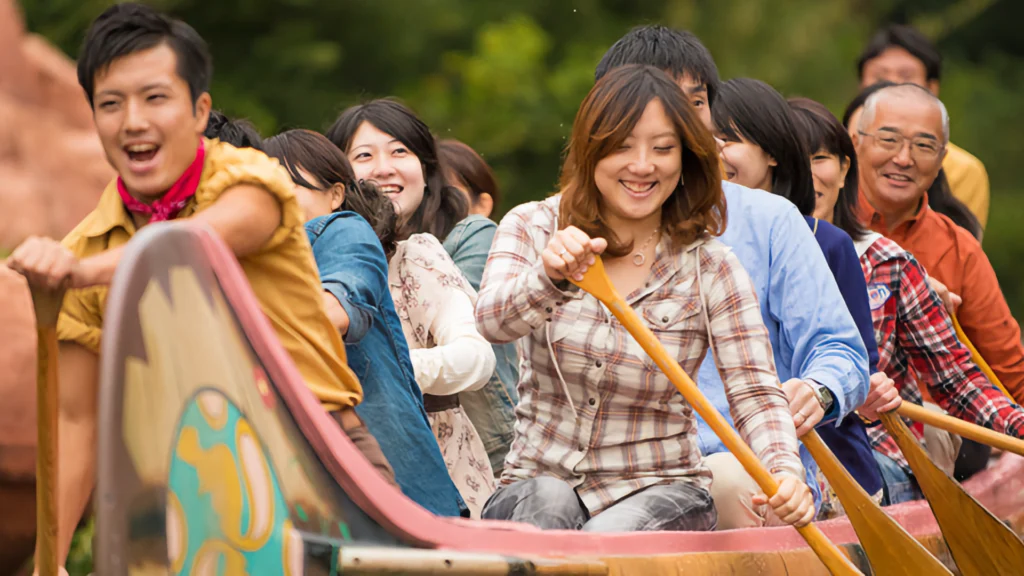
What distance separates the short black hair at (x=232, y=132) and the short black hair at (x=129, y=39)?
0.95 m

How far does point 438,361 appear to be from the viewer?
3154 millimetres

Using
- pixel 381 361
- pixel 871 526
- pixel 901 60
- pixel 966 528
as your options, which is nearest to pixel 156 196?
pixel 381 361

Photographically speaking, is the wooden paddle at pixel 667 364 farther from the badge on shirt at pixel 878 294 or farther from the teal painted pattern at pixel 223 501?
the badge on shirt at pixel 878 294

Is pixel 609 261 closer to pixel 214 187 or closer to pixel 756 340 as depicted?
pixel 756 340

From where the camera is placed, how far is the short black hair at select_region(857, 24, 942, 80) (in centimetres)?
611

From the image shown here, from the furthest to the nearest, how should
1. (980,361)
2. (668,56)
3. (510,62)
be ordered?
(510,62), (980,361), (668,56)

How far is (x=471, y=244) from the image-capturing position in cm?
395

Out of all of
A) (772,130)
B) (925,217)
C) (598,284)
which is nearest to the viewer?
(598,284)

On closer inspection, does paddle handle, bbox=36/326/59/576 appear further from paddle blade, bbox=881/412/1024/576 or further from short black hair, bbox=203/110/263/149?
paddle blade, bbox=881/412/1024/576

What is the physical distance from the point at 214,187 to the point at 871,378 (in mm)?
1708

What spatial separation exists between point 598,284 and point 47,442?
3.05ft

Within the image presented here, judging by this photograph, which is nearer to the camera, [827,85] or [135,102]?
[135,102]

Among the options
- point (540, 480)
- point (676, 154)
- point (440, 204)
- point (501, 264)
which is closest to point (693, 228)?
point (676, 154)

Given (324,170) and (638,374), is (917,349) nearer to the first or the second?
(638,374)
